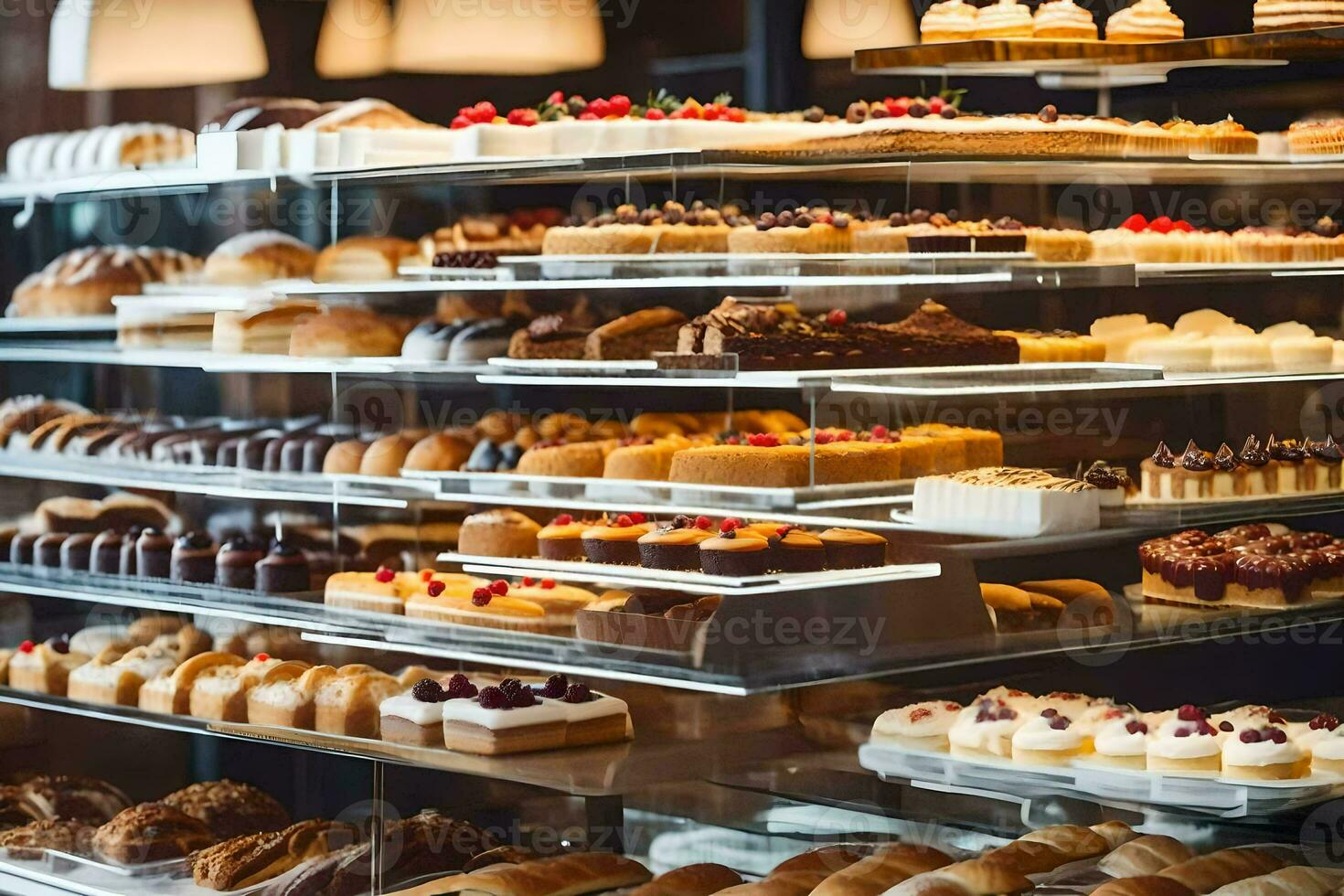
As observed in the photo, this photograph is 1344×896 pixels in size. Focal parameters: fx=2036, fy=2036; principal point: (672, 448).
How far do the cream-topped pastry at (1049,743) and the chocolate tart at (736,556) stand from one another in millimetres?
984

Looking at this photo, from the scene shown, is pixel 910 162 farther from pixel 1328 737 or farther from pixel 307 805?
pixel 307 805

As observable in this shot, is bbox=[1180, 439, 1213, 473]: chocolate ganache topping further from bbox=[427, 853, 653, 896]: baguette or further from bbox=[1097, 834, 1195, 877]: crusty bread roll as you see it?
bbox=[427, 853, 653, 896]: baguette

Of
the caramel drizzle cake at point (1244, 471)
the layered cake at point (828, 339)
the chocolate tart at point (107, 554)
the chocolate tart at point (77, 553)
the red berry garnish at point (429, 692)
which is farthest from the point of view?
the chocolate tart at point (77, 553)

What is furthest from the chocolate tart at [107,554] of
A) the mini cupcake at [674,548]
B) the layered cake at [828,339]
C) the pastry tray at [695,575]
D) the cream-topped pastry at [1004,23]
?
the cream-topped pastry at [1004,23]

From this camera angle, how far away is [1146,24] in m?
7.00

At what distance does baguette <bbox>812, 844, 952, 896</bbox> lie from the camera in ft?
17.7

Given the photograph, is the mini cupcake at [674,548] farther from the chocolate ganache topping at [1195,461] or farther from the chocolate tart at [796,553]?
the chocolate ganache topping at [1195,461]

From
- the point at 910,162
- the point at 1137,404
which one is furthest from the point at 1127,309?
the point at 910,162

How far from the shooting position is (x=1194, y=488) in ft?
21.0

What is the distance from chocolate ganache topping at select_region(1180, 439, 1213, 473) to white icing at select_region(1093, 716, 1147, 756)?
3.11 ft

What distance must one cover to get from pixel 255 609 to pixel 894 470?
234 cm

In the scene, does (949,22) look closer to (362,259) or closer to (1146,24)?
(1146,24)

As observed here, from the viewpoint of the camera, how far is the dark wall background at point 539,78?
26.3 ft

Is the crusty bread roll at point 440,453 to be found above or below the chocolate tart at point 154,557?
above
